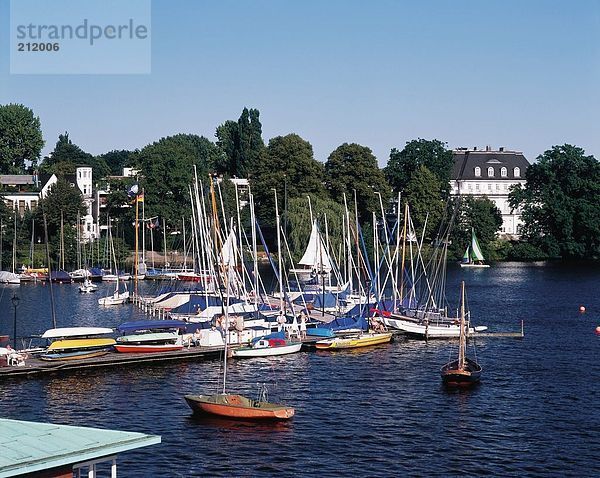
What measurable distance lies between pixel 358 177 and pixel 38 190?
192 feet

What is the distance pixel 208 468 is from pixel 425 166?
14532 cm

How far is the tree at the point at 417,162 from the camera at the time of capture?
185250 mm

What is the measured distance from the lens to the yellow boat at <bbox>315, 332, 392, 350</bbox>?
7488cm

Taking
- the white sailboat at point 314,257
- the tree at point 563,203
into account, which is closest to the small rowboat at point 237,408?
the white sailboat at point 314,257

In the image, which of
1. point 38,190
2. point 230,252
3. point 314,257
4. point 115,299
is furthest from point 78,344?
point 38,190

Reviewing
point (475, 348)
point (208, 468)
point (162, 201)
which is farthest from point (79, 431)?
point (162, 201)

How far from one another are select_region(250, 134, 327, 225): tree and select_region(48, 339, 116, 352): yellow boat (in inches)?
3644

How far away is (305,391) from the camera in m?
60.1

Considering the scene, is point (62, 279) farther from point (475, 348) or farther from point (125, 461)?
point (125, 461)

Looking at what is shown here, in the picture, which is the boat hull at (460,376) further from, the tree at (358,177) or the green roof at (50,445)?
the tree at (358,177)

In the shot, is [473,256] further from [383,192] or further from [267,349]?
[267,349]

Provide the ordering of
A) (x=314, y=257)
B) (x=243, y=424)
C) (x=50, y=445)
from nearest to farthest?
(x=50, y=445)
(x=243, y=424)
(x=314, y=257)

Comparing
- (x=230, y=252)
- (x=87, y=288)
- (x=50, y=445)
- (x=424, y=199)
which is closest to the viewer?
(x=50, y=445)

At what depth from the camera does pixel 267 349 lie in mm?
70938
